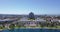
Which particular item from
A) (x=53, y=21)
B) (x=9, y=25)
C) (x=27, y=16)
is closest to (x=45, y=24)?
(x=53, y=21)

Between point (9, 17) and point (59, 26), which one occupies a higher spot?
point (9, 17)

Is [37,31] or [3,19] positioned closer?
[3,19]

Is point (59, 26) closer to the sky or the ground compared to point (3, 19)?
closer to the ground

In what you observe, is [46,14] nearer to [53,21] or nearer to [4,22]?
[53,21]

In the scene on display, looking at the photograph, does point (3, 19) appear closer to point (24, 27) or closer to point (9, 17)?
point (9, 17)

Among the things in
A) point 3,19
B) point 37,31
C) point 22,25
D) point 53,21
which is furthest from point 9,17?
point 53,21

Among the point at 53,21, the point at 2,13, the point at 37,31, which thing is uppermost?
the point at 2,13

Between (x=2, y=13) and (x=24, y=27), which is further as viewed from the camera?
(x=24, y=27)
